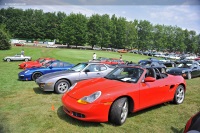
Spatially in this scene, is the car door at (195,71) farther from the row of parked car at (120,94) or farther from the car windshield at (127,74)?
the car windshield at (127,74)

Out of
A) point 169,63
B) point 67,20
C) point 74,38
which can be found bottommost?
point 169,63

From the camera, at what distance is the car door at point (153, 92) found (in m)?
4.80

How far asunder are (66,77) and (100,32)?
233 ft

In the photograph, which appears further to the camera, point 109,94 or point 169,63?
point 169,63

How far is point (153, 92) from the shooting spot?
5.05 m

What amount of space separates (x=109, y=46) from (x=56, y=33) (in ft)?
87.3

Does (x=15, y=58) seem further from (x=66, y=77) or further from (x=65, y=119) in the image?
(x=65, y=119)

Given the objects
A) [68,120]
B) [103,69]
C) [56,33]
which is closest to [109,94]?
[68,120]

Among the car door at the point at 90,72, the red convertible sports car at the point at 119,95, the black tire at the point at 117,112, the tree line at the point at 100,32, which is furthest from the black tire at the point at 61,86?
the tree line at the point at 100,32

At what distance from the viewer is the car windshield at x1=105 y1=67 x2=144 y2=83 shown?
5.00 meters

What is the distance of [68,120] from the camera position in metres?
4.52

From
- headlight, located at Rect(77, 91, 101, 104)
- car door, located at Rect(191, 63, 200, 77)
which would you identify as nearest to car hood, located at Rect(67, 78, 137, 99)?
headlight, located at Rect(77, 91, 101, 104)

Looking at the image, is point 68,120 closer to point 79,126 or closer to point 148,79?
point 79,126

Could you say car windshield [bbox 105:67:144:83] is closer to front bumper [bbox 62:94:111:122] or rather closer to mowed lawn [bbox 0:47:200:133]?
mowed lawn [bbox 0:47:200:133]
